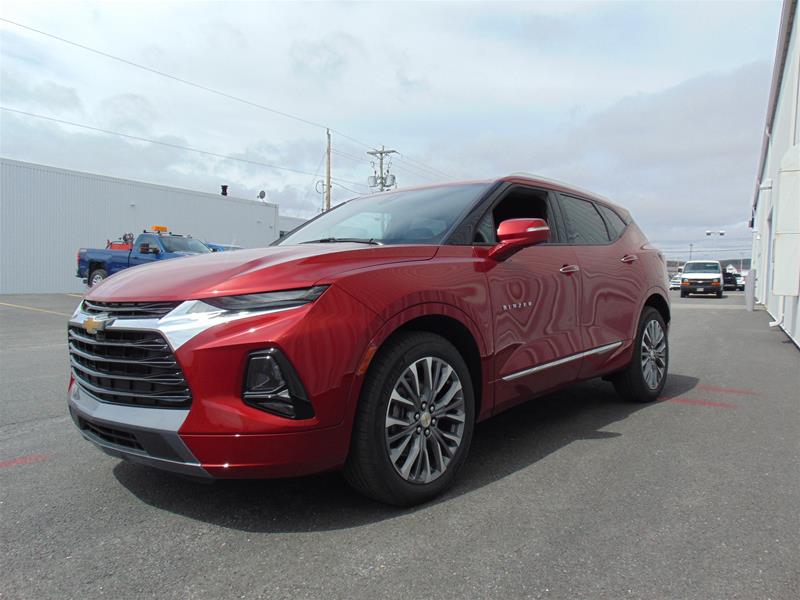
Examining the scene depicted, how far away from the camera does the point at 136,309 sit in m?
2.54

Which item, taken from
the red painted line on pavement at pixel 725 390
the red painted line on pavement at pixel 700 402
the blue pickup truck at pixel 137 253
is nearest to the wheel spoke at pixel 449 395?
the red painted line on pavement at pixel 700 402

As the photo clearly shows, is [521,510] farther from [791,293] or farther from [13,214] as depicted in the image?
[13,214]

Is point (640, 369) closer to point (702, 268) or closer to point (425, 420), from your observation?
point (425, 420)

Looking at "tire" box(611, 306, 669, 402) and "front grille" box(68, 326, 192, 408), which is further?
"tire" box(611, 306, 669, 402)

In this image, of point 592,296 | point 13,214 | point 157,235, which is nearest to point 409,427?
point 592,296

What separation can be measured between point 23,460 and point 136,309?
1740 mm

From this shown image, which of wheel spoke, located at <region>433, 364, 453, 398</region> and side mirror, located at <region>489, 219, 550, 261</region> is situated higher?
side mirror, located at <region>489, 219, 550, 261</region>

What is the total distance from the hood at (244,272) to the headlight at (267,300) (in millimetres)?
22

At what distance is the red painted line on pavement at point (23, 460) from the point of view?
3.42 metres

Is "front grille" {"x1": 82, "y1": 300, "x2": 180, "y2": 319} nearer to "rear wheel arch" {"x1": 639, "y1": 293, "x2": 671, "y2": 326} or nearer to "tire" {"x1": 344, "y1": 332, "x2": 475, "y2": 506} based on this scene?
"tire" {"x1": 344, "y1": 332, "x2": 475, "y2": 506}

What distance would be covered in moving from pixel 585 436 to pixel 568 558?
→ 180 centimetres

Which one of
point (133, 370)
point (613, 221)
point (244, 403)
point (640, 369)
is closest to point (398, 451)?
point (244, 403)

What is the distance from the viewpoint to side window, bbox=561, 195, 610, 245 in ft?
14.2

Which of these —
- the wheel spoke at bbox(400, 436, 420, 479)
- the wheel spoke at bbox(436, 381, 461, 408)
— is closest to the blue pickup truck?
the wheel spoke at bbox(436, 381, 461, 408)
